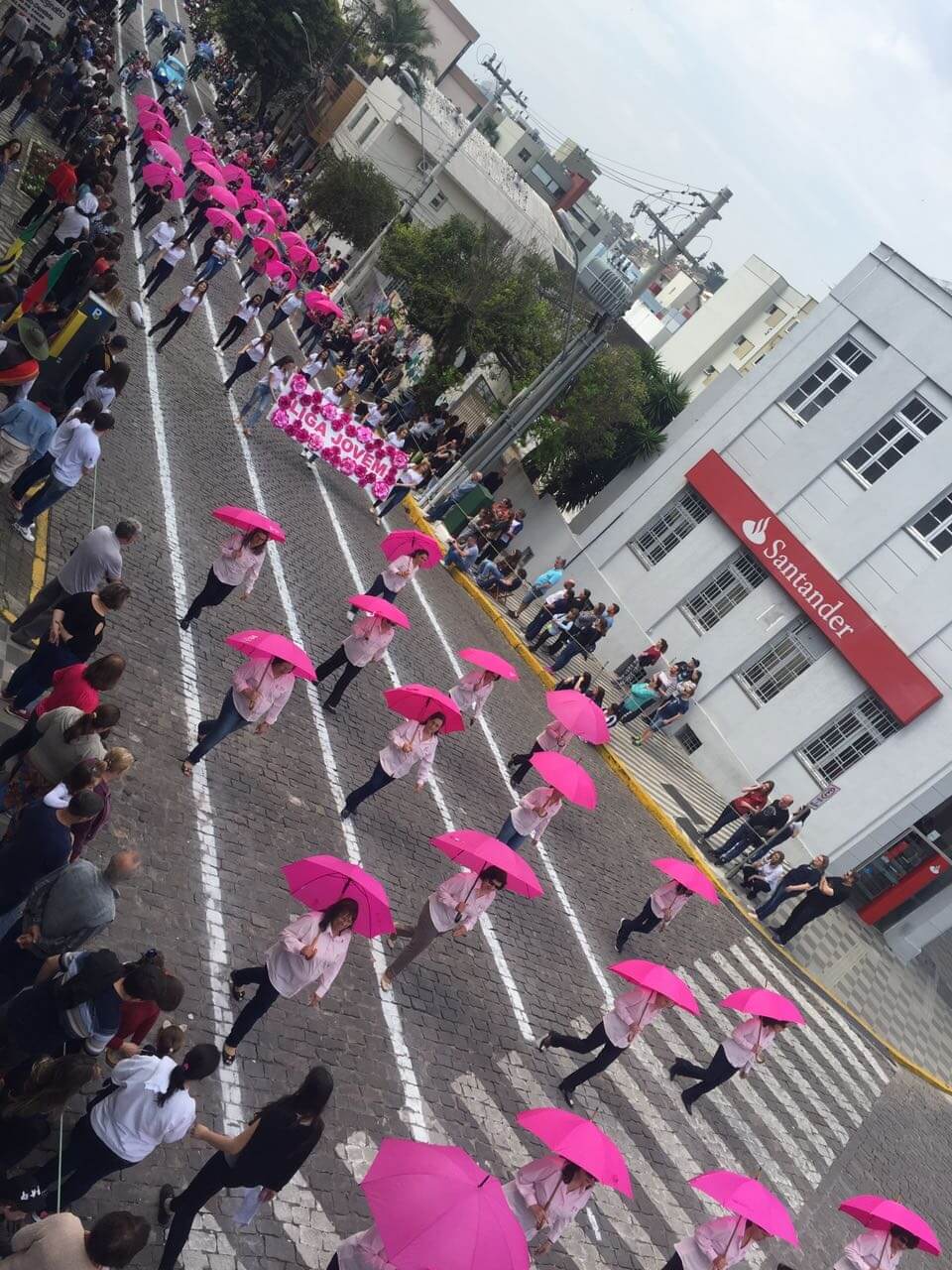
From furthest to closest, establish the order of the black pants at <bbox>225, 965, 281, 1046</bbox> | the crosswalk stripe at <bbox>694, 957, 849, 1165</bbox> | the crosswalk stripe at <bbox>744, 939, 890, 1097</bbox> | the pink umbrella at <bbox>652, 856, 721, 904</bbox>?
the crosswalk stripe at <bbox>744, 939, 890, 1097</bbox> < the crosswalk stripe at <bbox>694, 957, 849, 1165</bbox> < the pink umbrella at <bbox>652, 856, 721, 904</bbox> < the black pants at <bbox>225, 965, 281, 1046</bbox>

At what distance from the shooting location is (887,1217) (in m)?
8.37

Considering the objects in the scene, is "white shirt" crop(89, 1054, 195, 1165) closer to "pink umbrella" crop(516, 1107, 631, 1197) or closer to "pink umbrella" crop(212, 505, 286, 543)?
"pink umbrella" crop(516, 1107, 631, 1197)

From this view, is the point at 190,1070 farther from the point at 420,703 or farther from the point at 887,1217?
the point at 887,1217

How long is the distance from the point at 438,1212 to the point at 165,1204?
6.10 feet

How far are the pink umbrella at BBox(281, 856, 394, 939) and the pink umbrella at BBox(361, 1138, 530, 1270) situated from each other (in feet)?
6.20

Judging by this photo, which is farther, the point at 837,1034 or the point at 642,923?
the point at 837,1034

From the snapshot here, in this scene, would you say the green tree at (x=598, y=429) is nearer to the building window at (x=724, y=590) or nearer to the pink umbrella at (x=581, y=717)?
the building window at (x=724, y=590)

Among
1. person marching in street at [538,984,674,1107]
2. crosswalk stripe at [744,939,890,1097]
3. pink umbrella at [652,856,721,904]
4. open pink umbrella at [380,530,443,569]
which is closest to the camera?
person marching in street at [538,984,674,1107]

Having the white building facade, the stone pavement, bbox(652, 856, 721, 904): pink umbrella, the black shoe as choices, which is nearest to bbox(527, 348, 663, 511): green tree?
the white building facade


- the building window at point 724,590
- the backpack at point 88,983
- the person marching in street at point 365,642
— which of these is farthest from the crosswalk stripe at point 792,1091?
the building window at point 724,590

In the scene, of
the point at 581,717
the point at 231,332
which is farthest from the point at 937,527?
the point at 231,332

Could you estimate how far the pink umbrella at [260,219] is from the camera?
26.4 metres

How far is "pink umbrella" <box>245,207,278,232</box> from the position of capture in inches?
1038

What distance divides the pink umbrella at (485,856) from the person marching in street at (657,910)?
3539mm
